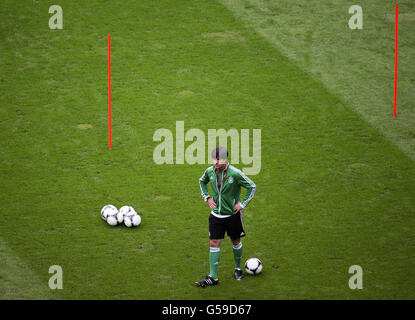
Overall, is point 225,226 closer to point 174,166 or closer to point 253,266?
point 253,266

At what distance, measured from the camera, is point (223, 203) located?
11141 mm

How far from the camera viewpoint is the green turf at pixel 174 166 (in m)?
12.0

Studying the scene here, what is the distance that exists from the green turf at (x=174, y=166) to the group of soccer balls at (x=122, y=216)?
193mm

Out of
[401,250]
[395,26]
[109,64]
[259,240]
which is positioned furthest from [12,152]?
[395,26]

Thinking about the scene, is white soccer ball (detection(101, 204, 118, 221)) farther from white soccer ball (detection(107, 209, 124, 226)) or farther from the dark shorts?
the dark shorts

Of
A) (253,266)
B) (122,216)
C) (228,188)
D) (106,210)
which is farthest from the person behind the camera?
(106,210)

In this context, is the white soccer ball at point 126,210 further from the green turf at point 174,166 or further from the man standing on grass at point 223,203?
the man standing on grass at point 223,203

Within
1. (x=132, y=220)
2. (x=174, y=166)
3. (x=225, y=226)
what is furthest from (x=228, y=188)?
(x=174, y=166)

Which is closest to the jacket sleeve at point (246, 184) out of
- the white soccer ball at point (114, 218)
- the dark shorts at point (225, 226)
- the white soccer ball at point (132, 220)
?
the dark shorts at point (225, 226)

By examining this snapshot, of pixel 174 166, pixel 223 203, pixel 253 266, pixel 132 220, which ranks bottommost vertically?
pixel 253 266

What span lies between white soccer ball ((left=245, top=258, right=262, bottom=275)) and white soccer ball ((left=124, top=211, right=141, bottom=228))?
2966mm

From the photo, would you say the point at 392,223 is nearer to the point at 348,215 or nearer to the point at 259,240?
the point at 348,215

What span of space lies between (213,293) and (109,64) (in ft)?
33.1

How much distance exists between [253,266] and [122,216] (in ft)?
11.3
